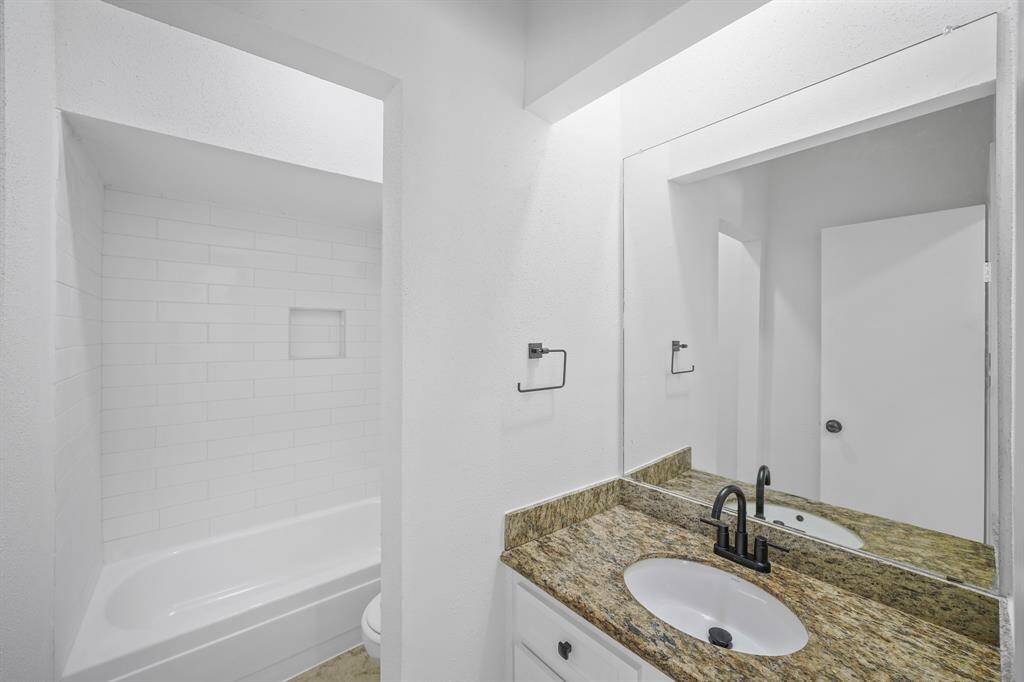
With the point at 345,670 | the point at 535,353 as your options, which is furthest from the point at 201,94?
the point at 345,670

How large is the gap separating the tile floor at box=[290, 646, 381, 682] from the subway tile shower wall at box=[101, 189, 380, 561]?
1.01 metres

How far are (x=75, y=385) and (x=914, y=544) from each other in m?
2.89

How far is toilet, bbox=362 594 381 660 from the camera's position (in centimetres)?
181

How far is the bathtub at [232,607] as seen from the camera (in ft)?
5.51

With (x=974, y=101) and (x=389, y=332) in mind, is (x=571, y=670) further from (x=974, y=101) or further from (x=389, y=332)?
(x=974, y=101)

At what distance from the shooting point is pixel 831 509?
3.85 ft

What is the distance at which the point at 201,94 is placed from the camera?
1.66 m

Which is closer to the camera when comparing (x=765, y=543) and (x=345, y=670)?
(x=765, y=543)

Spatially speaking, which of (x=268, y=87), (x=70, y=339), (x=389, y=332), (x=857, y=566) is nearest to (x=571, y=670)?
(x=857, y=566)

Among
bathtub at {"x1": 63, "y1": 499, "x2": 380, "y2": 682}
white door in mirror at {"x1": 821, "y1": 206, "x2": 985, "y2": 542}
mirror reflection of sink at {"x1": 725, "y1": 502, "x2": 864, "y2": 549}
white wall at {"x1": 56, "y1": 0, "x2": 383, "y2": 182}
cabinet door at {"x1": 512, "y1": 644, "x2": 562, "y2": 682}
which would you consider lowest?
bathtub at {"x1": 63, "y1": 499, "x2": 380, "y2": 682}

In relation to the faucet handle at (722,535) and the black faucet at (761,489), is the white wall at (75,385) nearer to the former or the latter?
the faucet handle at (722,535)

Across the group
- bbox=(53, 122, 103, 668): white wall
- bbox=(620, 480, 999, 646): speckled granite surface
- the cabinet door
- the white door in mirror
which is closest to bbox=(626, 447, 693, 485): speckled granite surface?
bbox=(620, 480, 999, 646): speckled granite surface

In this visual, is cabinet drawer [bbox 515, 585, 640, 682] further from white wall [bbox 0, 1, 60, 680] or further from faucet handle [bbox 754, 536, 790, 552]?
white wall [bbox 0, 1, 60, 680]

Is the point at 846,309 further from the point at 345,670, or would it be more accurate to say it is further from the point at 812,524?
the point at 345,670
